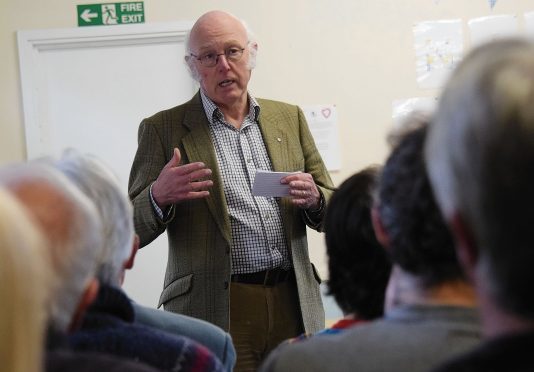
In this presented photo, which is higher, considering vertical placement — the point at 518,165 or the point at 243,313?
the point at 518,165

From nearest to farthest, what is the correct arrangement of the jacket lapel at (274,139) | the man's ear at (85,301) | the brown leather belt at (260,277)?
1. the man's ear at (85,301)
2. the brown leather belt at (260,277)
3. the jacket lapel at (274,139)

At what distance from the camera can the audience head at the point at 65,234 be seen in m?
1.11

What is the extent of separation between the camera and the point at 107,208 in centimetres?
137

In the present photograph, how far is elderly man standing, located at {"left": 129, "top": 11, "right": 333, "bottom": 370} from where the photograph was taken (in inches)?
97.2

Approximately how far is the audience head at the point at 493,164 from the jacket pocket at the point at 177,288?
179cm

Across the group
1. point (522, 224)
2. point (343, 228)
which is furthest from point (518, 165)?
point (343, 228)

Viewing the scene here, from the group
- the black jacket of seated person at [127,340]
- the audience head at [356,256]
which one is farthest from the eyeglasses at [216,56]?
the black jacket of seated person at [127,340]

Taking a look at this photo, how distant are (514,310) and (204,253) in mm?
1830

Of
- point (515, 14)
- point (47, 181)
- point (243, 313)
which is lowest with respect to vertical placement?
point (243, 313)

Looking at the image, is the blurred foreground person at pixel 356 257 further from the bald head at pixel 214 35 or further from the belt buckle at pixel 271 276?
the bald head at pixel 214 35

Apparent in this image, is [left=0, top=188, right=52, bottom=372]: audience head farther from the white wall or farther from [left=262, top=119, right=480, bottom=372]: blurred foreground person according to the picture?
the white wall

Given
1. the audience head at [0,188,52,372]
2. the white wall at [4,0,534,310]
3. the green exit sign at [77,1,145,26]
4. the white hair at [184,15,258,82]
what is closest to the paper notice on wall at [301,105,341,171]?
the white wall at [4,0,534,310]

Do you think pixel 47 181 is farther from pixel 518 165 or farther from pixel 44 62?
pixel 44 62

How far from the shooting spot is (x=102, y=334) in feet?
4.12
